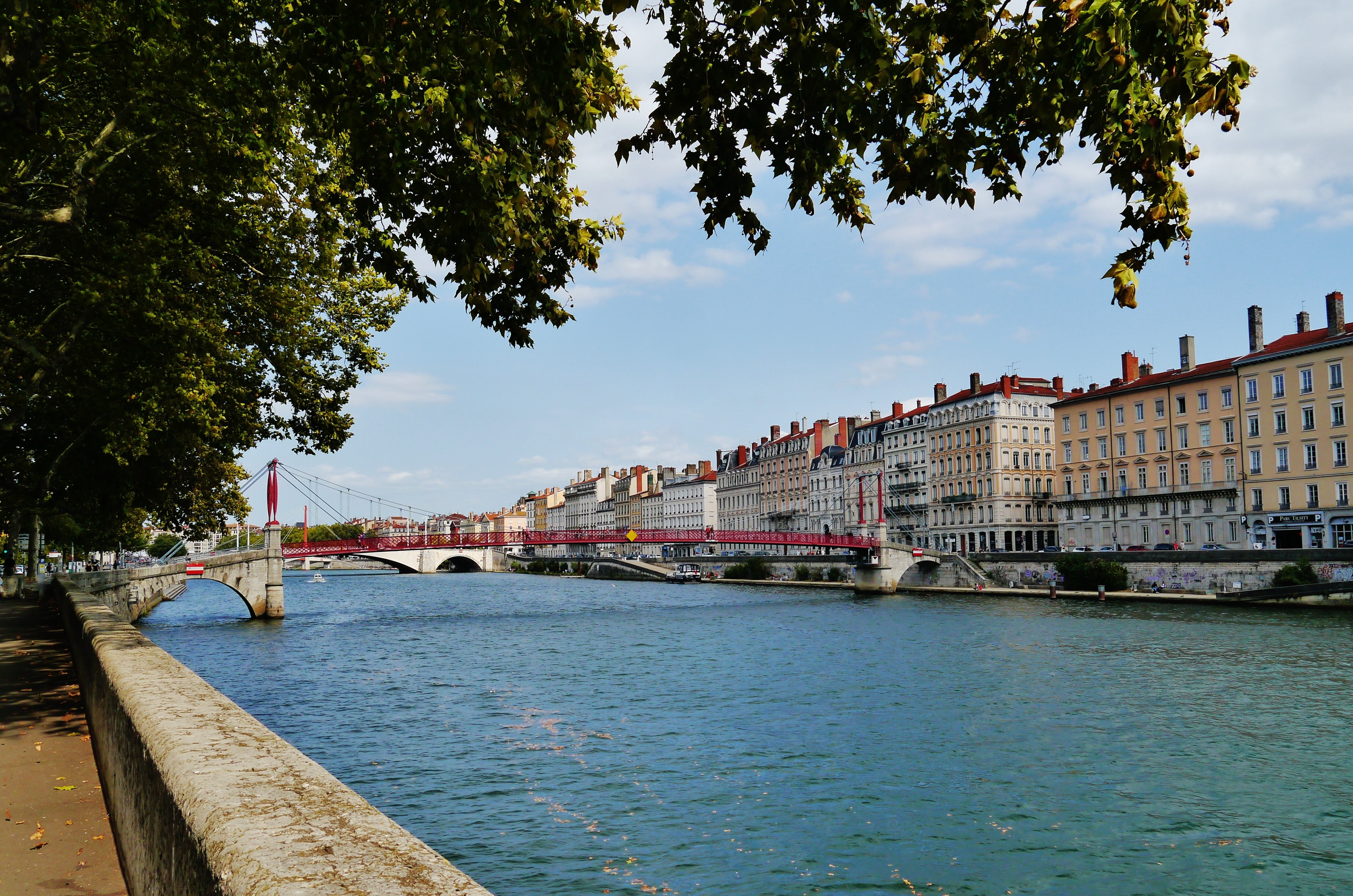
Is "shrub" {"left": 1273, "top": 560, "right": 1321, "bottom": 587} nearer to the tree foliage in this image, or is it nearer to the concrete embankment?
the tree foliage

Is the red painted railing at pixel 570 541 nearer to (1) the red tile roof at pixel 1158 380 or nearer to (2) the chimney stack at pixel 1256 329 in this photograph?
(1) the red tile roof at pixel 1158 380

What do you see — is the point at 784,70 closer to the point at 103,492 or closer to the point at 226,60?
the point at 226,60

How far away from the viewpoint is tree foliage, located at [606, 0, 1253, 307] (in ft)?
15.2

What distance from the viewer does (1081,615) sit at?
49.5m

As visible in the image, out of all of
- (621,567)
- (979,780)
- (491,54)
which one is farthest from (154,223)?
(621,567)

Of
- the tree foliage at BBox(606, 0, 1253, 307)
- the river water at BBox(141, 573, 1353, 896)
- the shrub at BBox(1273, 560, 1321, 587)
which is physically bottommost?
the river water at BBox(141, 573, 1353, 896)

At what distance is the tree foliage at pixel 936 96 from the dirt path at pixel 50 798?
584 centimetres

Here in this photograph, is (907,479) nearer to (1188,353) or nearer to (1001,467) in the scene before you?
(1001,467)

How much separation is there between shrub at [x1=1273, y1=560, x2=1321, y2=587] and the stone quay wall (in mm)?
306

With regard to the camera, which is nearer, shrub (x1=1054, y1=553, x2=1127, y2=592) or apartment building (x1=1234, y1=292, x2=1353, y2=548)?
apartment building (x1=1234, y1=292, x2=1353, y2=548)

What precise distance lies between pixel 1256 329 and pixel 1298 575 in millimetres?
22462

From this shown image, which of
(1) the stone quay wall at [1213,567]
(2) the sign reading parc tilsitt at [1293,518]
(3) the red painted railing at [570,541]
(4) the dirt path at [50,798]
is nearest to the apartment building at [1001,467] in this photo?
(3) the red painted railing at [570,541]

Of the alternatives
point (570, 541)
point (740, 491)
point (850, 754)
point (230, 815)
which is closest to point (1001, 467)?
point (570, 541)

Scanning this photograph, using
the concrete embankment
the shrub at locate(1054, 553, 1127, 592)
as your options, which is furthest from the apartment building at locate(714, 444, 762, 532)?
the concrete embankment
